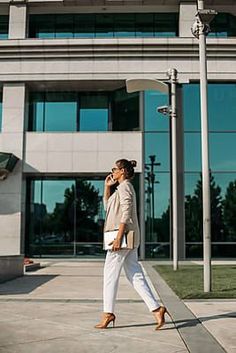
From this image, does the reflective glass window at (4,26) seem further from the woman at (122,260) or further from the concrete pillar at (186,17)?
the woman at (122,260)

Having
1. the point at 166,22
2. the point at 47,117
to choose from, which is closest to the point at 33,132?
the point at 47,117

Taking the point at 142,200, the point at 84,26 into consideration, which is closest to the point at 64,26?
the point at 84,26

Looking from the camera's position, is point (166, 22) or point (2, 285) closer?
point (2, 285)

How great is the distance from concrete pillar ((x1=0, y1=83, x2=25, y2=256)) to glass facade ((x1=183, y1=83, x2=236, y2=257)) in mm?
7808

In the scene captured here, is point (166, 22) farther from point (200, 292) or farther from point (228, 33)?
point (200, 292)

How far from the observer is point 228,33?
24.8 meters

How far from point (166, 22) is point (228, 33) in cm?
310

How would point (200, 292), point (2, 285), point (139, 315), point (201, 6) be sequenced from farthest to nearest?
1. point (2, 285)
2. point (201, 6)
3. point (200, 292)
4. point (139, 315)

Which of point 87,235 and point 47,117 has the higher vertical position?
point 47,117

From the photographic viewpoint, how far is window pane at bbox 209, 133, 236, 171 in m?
23.8

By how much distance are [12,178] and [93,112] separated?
5.19 meters

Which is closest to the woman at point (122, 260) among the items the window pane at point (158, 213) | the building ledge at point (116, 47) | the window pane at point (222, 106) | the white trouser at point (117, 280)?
the white trouser at point (117, 280)

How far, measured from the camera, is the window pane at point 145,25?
24.9 meters

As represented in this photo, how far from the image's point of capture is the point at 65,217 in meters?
24.4
